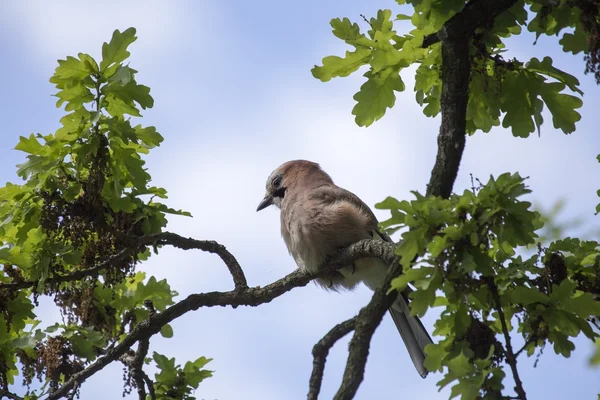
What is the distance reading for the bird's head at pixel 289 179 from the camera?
7625mm

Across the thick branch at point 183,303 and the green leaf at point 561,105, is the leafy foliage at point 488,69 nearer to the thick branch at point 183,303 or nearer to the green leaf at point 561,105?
the green leaf at point 561,105

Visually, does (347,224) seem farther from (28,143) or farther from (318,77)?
(28,143)

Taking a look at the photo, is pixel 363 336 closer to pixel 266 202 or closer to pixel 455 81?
pixel 455 81

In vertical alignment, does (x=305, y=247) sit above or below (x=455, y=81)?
above

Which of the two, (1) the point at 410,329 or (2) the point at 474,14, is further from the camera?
(1) the point at 410,329

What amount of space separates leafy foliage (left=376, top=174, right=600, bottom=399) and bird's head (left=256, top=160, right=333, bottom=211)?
3.35 meters

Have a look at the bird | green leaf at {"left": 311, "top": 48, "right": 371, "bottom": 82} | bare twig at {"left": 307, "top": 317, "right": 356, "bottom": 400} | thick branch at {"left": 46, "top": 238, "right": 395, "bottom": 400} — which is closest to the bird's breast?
the bird

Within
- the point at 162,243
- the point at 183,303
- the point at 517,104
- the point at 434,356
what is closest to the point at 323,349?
the point at 434,356

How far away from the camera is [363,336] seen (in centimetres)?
415

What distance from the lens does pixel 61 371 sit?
231 inches

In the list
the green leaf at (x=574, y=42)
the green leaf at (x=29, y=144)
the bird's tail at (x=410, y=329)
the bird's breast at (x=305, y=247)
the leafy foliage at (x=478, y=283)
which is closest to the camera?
the leafy foliage at (x=478, y=283)

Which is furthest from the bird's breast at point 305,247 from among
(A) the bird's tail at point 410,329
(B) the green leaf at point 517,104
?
(B) the green leaf at point 517,104

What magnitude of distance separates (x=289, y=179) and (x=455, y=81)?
354 centimetres

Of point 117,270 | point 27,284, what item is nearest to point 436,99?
point 117,270
